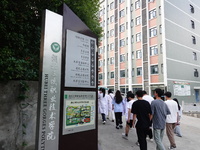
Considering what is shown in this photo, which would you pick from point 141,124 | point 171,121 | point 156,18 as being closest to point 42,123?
point 141,124

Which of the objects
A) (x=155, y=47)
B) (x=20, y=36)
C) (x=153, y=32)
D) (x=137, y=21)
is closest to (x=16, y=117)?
(x=20, y=36)

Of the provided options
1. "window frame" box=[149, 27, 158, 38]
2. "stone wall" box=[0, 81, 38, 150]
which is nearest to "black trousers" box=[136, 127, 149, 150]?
"stone wall" box=[0, 81, 38, 150]

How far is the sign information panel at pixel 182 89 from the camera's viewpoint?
2098 cm

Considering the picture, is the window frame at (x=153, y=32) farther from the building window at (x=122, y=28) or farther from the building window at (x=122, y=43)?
the building window at (x=122, y=28)

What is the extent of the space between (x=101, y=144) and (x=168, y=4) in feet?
79.4

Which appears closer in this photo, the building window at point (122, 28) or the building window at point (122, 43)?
the building window at point (122, 43)

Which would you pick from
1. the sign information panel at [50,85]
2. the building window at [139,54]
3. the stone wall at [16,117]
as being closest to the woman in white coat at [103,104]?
the stone wall at [16,117]

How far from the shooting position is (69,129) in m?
2.61

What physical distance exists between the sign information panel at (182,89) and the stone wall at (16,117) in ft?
68.8

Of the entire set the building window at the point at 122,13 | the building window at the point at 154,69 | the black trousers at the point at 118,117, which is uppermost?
the building window at the point at 122,13

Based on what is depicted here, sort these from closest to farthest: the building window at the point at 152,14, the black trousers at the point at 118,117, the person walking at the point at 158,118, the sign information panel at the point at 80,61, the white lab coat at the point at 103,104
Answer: the sign information panel at the point at 80,61, the person walking at the point at 158,118, the black trousers at the point at 118,117, the white lab coat at the point at 103,104, the building window at the point at 152,14

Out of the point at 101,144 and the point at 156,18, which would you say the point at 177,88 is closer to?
the point at 156,18

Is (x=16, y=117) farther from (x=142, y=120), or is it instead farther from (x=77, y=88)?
(x=142, y=120)

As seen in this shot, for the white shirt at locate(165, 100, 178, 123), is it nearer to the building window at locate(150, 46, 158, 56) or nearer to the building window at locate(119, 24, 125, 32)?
the building window at locate(150, 46, 158, 56)
